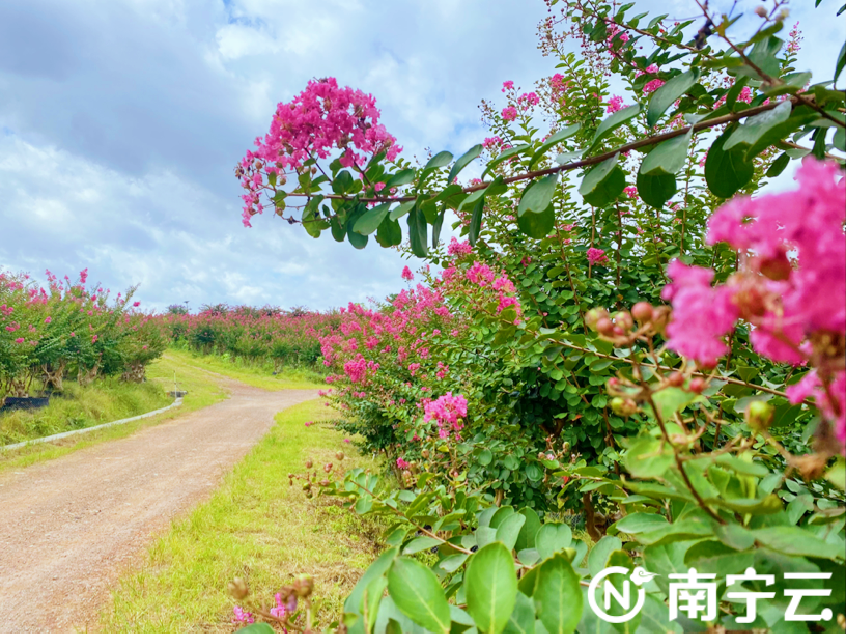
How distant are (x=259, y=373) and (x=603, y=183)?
55.5 ft

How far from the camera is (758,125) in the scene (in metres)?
0.65

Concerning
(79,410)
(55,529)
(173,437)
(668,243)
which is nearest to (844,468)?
(668,243)

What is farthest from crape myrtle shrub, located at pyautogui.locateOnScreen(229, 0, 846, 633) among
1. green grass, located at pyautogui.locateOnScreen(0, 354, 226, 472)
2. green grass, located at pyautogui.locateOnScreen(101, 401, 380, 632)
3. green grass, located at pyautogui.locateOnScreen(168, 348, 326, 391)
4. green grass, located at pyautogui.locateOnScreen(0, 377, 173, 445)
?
green grass, located at pyautogui.locateOnScreen(168, 348, 326, 391)

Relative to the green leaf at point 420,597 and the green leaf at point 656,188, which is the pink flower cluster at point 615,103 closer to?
the green leaf at point 656,188

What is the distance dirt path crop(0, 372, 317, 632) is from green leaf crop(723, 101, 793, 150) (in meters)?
3.17

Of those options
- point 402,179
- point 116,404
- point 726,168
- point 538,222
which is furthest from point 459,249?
point 116,404

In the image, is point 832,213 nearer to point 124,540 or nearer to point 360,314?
point 124,540

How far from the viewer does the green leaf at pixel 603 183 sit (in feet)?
2.74

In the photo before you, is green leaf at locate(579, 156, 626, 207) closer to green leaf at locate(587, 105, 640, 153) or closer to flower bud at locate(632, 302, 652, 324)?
green leaf at locate(587, 105, 640, 153)

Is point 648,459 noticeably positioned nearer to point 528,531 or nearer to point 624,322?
point 624,322

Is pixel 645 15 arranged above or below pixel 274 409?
above

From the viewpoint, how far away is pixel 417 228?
3.64 feet

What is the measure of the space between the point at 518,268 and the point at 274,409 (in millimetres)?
8067

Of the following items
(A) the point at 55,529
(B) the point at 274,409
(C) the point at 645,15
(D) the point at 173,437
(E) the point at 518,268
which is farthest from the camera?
(B) the point at 274,409
